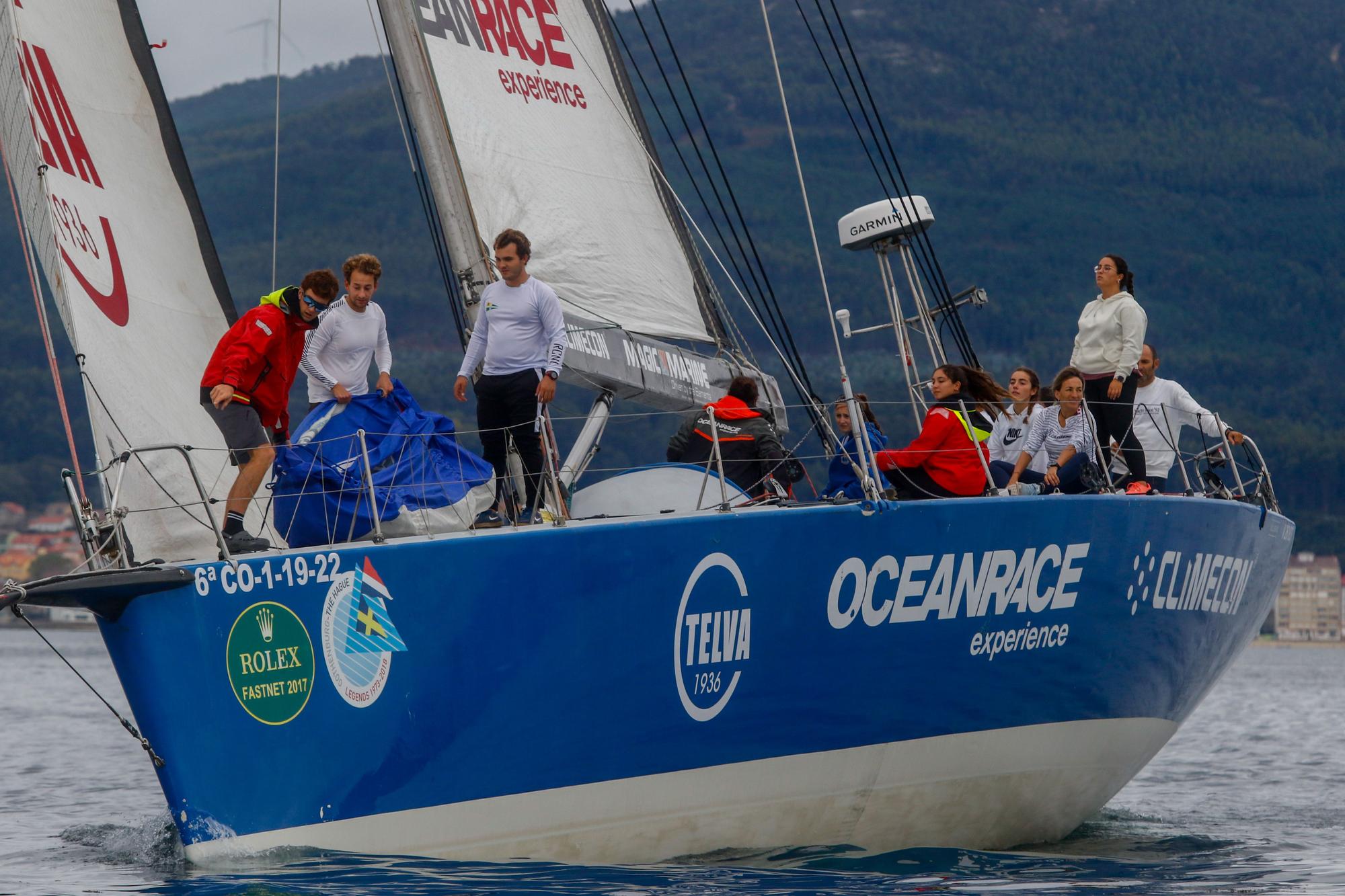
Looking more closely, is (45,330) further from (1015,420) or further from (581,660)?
(1015,420)

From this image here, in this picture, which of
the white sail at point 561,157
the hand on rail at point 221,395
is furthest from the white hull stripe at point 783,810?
the white sail at point 561,157

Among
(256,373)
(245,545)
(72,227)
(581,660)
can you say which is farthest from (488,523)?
(72,227)

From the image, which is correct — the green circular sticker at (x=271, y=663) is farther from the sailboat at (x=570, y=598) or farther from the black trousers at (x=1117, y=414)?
the black trousers at (x=1117, y=414)

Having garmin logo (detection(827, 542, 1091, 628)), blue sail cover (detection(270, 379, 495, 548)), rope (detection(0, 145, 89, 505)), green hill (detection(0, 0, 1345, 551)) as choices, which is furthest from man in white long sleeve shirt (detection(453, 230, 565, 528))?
green hill (detection(0, 0, 1345, 551))

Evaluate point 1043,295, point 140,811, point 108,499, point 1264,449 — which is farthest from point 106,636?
point 1043,295

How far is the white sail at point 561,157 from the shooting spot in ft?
26.1

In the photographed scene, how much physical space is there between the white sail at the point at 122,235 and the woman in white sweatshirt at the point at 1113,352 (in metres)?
4.20

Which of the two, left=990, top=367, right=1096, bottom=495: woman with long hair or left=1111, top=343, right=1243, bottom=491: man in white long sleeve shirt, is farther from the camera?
left=1111, top=343, right=1243, bottom=491: man in white long sleeve shirt

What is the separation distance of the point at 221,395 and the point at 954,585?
2.97 meters

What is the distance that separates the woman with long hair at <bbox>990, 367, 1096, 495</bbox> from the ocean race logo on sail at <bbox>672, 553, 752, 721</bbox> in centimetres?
185

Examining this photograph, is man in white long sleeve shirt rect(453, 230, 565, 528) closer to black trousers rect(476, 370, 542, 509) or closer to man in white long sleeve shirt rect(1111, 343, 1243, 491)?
black trousers rect(476, 370, 542, 509)

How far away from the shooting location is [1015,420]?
8391 millimetres

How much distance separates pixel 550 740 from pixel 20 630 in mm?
91672

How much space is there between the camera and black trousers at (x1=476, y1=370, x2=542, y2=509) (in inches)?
278
